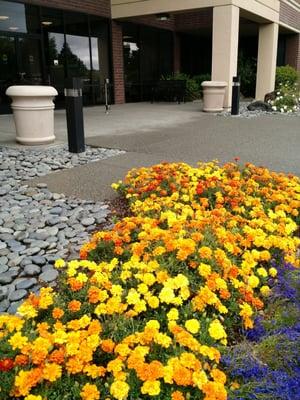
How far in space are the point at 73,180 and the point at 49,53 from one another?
1025 cm

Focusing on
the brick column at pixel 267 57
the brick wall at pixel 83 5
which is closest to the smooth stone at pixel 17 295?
the brick wall at pixel 83 5

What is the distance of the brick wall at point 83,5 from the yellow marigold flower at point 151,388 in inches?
553

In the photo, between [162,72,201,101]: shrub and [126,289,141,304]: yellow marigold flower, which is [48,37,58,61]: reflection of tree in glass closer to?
[162,72,201,101]: shrub

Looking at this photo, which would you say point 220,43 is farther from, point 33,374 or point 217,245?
point 33,374

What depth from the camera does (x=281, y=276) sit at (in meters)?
2.73

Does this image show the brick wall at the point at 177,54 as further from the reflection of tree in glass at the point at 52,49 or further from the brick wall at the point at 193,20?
the reflection of tree in glass at the point at 52,49

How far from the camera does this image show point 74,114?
7195 mm

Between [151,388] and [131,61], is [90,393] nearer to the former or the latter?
[151,388]

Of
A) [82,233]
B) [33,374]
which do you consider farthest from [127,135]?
[33,374]

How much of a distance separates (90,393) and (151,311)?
71 cm

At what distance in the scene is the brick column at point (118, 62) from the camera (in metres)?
16.6

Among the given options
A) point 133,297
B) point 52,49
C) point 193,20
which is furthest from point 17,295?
point 193,20

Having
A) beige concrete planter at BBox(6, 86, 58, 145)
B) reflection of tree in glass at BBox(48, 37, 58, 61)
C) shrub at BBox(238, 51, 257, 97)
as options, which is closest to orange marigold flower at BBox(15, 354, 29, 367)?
beige concrete planter at BBox(6, 86, 58, 145)

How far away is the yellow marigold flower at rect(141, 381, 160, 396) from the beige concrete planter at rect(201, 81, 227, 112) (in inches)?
511
